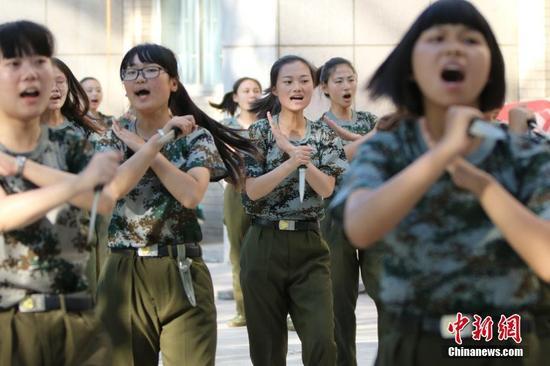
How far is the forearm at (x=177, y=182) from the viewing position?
6145mm

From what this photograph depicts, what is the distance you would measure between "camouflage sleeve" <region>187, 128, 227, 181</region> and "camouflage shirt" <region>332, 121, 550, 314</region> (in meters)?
2.41

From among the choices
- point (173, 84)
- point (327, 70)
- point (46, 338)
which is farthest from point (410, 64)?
point (327, 70)

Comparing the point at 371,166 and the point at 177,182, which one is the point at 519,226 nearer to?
the point at 371,166

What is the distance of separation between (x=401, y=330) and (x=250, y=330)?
12.1 ft

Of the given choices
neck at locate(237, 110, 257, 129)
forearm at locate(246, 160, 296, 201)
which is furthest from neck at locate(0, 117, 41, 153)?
neck at locate(237, 110, 257, 129)

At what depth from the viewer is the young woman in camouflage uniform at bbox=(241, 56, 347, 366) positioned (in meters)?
7.56

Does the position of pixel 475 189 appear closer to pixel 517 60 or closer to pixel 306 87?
pixel 306 87

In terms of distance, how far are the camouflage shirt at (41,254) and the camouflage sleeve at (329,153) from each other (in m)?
3.37

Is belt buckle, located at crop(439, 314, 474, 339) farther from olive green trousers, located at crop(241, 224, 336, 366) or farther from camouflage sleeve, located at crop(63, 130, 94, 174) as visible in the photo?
olive green trousers, located at crop(241, 224, 336, 366)

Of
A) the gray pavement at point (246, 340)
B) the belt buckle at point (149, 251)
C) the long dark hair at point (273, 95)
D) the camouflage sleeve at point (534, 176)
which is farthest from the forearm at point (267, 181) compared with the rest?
the camouflage sleeve at point (534, 176)

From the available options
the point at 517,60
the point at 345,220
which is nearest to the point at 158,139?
the point at 345,220

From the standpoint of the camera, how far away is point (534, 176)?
4.02m

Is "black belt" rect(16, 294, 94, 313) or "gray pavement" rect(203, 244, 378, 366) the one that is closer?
"black belt" rect(16, 294, 94, 313)

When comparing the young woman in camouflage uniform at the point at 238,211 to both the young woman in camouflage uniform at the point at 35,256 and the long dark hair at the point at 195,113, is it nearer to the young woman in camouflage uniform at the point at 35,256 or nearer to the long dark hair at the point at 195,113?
the long dark hair at the point at 195,113
